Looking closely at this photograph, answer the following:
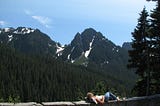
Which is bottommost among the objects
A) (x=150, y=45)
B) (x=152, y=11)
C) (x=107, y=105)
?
(x=107, y=105)

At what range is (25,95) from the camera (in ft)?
590

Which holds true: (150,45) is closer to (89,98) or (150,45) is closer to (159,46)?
(159,46)

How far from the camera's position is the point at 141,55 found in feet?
118

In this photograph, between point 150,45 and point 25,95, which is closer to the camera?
point 150,45

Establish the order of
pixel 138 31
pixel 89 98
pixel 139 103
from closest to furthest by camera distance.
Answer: pixel 89 98
pixel 139 103
pixel 138 31

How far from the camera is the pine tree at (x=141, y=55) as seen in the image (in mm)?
35062

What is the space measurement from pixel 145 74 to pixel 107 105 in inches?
781

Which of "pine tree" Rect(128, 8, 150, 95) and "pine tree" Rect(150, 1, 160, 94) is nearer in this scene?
"pine tree" Rect(150, 1, 160, 94)

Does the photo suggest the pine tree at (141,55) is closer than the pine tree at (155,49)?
No

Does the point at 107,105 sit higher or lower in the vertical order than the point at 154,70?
lower

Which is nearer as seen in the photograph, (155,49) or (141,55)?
(155,49)

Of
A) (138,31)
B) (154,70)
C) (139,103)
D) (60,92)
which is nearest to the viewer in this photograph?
(139,103)

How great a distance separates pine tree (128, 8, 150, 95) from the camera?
1380 inches

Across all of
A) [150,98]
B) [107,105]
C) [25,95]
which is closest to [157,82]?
[150,98]
